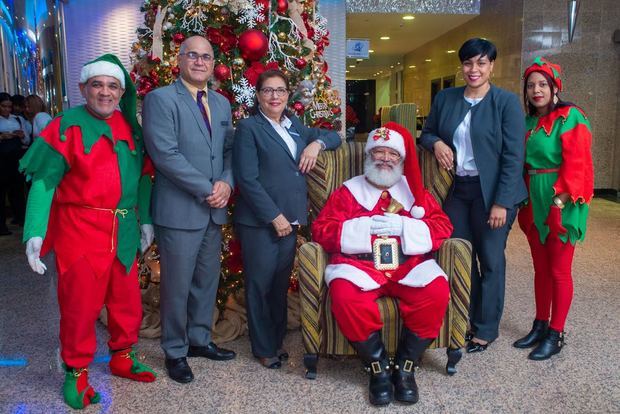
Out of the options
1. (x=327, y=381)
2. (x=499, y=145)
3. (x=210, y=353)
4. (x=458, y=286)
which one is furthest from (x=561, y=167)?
(x=210, y=353)

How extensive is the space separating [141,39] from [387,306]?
214 centimetres

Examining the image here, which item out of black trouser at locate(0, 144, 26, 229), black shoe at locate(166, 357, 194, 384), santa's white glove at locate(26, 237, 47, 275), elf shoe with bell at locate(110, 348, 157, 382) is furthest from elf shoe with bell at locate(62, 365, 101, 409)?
black trouser at locate(0, 144, 26, 229)

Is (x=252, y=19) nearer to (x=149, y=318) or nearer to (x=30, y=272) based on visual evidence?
(x=149, y=318)

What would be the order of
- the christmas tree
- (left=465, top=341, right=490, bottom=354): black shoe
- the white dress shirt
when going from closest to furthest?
the white dress shirt, (left=465, top=341, right=490, bottom=354): black shoe, the christmas tree

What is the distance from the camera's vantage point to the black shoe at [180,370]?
2678mm

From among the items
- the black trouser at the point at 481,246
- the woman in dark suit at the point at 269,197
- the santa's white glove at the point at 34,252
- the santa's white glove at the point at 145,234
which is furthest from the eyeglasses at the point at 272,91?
the santa's white glove at the point at 34,252

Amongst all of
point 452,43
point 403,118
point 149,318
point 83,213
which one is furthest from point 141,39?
point 452,43

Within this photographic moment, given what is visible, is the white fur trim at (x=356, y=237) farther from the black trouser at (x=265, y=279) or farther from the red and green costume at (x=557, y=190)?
the red and green costume at (x=557, y=190)

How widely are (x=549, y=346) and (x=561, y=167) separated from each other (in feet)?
3.13

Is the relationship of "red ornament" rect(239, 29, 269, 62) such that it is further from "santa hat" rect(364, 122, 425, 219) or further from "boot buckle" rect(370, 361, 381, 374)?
"boot buckle" rect(370, 361, 381, 374)

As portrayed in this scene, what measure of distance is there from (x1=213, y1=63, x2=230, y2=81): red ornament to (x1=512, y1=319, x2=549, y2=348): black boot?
2220 millimetres

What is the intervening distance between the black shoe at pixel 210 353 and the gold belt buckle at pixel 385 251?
0.95 m

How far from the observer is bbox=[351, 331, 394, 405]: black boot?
8.14 feet

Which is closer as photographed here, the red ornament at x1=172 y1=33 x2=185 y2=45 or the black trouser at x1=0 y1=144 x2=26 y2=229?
the red ornament at x1=172 y1=33 x2=185 y2=45
